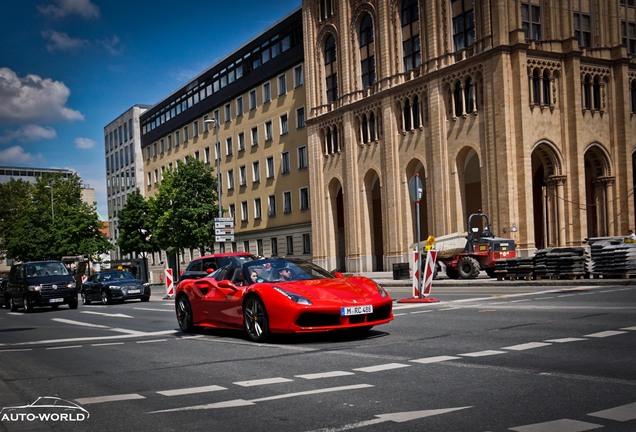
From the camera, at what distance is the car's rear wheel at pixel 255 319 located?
10734mm

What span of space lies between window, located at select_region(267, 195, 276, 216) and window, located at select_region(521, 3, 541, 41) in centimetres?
2947

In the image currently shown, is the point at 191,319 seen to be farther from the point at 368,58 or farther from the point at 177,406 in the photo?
the point at 368,58

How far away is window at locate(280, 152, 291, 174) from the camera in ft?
199

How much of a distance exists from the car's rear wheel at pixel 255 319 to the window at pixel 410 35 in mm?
34389

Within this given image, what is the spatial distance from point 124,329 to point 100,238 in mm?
58458

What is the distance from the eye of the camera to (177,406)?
20.6 feet

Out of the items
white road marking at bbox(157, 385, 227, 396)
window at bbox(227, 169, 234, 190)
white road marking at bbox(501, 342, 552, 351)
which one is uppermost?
window at bbox(227, 169, 234, 190)

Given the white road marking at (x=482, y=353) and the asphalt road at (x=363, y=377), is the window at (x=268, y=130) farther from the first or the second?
the white road marking at (x=482, y=353)

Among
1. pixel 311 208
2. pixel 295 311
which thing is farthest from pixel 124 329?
pixel 311 208

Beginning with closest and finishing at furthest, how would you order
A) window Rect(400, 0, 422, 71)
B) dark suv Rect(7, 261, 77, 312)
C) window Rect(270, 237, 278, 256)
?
1. dark suv Rect(7, 261, 77, 312)
2. window Rect(400, 0, 422, 71)
3. window Rect(270, 237, 278, 256)

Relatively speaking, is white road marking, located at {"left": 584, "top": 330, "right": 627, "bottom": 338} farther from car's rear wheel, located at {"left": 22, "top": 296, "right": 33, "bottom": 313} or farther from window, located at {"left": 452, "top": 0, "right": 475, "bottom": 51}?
window, located at {"left": 452, "top": 0, "right": 475, "bottom": 51}

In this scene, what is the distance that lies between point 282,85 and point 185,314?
159 feet

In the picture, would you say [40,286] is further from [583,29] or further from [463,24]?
[583,29]

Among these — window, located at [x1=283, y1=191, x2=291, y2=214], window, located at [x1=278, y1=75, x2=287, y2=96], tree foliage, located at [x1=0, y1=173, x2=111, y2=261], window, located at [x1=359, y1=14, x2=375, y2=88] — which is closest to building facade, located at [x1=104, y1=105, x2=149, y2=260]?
tree foliage, located at [x1=0, y1=173, x2=111, y2=261]
